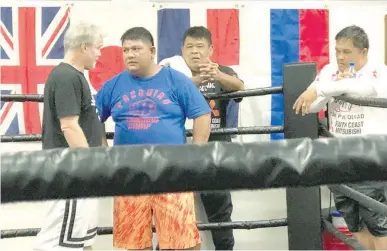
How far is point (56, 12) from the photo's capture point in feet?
7.51

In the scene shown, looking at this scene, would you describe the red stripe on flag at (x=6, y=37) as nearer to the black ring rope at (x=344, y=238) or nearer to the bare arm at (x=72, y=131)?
the bare arm at (x=72, y=131)

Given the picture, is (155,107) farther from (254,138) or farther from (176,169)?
(176,169)

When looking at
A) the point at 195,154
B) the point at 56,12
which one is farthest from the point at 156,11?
the point at 195,154

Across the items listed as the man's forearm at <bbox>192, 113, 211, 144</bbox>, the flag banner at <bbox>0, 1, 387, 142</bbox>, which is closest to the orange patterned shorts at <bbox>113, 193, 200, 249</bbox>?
the man's forearm at <bbox>192, 113, 211, 144</bbox>

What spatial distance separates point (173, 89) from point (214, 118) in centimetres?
49

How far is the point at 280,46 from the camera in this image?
7.78 feet

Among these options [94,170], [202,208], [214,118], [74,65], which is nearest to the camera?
[94,170]

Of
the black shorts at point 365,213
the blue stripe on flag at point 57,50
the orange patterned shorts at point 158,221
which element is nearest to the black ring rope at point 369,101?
the black shorts at point 365,213

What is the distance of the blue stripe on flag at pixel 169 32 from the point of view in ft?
7.58

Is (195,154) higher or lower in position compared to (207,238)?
higher

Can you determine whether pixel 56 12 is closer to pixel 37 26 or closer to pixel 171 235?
pixel 37 26

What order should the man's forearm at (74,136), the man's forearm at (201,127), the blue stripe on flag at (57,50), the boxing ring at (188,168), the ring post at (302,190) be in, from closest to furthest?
the boxing ring at (188,168)
the man's forearm at (74,136)
the man's forearm at (201,127)
the ring post at (302,190)
the blue stripe on flag at (57,50)

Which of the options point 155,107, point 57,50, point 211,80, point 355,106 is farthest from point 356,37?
point 57,50

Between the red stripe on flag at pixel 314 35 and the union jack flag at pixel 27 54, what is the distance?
105cm
